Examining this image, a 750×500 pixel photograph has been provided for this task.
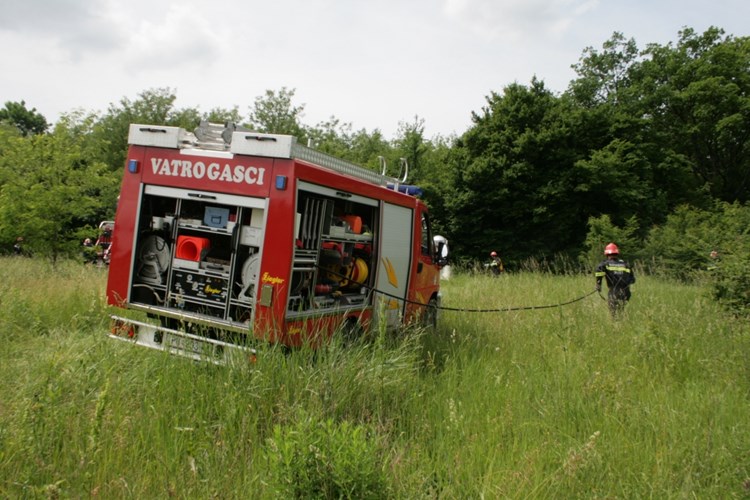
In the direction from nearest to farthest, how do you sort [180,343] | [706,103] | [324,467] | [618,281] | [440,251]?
[324,467]
[180,343]
[440,251]
[618,281]
[706,103]

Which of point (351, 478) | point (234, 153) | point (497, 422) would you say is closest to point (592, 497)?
point (497, 422)

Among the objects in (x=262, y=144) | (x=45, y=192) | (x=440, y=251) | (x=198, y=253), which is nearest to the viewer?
(x=262, y=144)

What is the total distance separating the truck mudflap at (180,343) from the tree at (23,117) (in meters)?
74.6

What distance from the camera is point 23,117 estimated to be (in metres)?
67.8

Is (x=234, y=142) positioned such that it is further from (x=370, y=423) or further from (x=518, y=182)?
(x=518, y=182)

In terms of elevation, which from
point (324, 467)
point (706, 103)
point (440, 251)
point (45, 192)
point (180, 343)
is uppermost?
point (706, 103)

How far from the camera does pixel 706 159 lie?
126 feet

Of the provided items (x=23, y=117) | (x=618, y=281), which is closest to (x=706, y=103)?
(x=618, y=281)

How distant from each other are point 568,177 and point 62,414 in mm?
30508

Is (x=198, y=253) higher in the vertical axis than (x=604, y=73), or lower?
lower

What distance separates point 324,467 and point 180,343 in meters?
2.65

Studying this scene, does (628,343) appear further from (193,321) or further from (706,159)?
(706,159)

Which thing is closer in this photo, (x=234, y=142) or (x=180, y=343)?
(x=180, y=343)

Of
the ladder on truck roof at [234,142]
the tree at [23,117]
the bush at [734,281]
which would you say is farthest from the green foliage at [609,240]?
the tree at [23,117]
